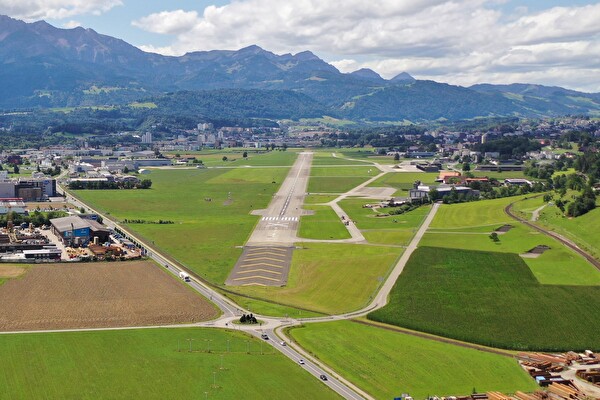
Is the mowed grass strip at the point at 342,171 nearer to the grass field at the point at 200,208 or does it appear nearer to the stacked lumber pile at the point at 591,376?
the grass field at the point at 200,208

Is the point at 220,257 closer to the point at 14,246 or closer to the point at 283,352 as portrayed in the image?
the point at 14,246

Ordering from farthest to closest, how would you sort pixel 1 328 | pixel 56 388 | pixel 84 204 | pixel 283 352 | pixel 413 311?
pixel 84 204, pixel 413 311, pixel 1 328, pixel 283 352, pixel 56 388

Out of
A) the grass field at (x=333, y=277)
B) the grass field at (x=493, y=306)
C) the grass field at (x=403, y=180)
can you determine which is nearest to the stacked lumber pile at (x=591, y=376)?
the grass field at (x=493, y=306)

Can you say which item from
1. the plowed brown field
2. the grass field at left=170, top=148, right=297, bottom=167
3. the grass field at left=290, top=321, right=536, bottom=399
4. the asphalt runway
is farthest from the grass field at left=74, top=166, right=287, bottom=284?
the grass field at left=290, top=321, right=536, bottom=399

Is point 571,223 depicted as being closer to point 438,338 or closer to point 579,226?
point 579,226

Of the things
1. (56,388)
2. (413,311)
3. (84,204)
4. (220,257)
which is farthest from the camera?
(84,204)

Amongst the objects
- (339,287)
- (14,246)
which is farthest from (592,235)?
(14,246)
